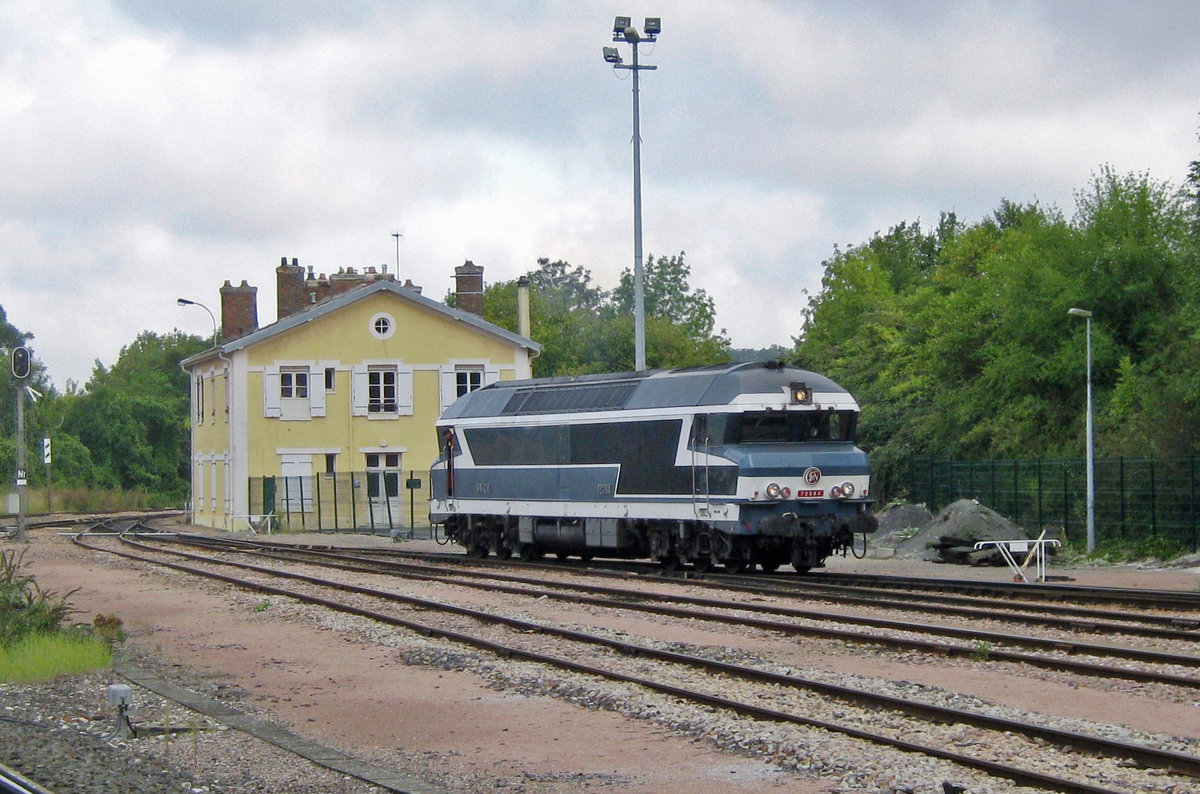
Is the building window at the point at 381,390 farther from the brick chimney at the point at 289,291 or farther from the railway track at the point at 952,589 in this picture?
the railway track at the point at 952,589

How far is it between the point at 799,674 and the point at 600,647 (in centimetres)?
296

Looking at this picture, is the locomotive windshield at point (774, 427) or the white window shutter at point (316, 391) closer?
the locomotive windshield at point (774, 427)

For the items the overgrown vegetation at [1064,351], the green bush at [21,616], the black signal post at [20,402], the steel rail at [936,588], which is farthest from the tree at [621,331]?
the green bush at [21,616]

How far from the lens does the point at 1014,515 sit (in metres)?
34.9

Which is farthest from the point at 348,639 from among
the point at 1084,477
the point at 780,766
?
the point at 1084,477

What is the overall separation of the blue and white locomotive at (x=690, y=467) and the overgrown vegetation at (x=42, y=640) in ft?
32.3

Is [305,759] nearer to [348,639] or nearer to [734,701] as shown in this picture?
[734,701]

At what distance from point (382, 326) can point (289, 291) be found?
17.2 feet

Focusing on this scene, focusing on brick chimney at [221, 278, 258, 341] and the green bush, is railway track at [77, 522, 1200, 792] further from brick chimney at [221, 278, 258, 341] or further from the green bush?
brick chimney at [221, 278, 258, 341]

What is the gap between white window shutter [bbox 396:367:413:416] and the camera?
2078 inches

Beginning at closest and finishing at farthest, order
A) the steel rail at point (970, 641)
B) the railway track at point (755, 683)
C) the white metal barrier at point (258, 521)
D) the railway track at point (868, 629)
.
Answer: the railway track at point (755, 683)
the steel rail at point (970, 641)
the railway track at point (868, 629)
the white metal barrier at point (258, 521)

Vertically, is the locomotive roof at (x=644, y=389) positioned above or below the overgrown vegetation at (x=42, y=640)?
above

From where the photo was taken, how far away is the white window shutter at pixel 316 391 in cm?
5153

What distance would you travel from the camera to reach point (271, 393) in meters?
51.2
